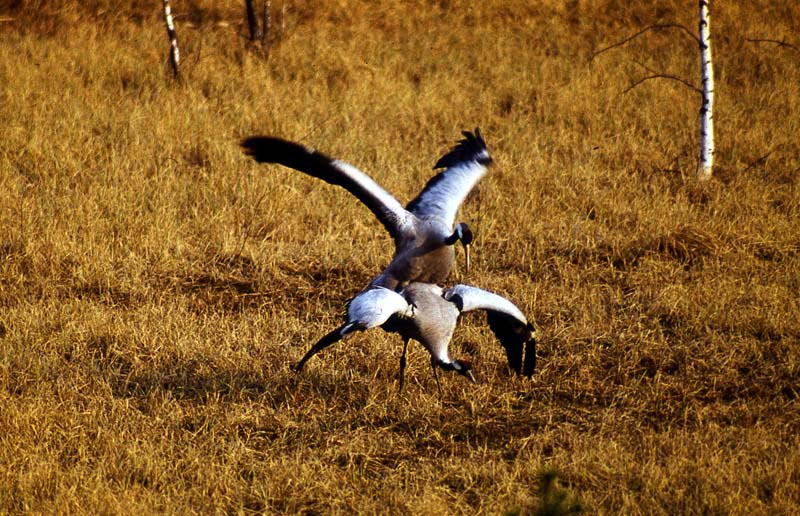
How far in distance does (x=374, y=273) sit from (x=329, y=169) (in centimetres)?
160

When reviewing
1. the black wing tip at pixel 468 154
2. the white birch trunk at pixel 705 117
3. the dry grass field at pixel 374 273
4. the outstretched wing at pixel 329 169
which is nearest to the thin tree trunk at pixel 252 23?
the dry grass field at pixel 374 273

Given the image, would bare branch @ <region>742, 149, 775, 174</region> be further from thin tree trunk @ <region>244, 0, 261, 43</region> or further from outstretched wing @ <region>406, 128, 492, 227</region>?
thin tree trunk @ <region>244, 0, 261, 43</region>

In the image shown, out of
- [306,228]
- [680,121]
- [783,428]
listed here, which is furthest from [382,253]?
[680,121]

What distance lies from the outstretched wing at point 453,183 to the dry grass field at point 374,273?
2.75 feet

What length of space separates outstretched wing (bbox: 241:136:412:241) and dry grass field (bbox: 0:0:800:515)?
858 mm

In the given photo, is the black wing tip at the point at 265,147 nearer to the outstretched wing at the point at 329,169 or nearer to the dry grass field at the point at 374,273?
the outstretched wing at the point at 329,169

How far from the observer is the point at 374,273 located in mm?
6570

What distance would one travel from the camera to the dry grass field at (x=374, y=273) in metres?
4.23

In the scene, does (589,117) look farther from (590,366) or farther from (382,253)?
(590,366)

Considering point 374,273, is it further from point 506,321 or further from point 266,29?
point 266,29

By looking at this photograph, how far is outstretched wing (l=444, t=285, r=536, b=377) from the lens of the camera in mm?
4832

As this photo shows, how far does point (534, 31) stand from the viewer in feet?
39.3

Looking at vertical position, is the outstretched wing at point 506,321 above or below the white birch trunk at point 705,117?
below

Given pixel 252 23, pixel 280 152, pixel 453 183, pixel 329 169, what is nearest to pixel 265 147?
pixel 280 152
